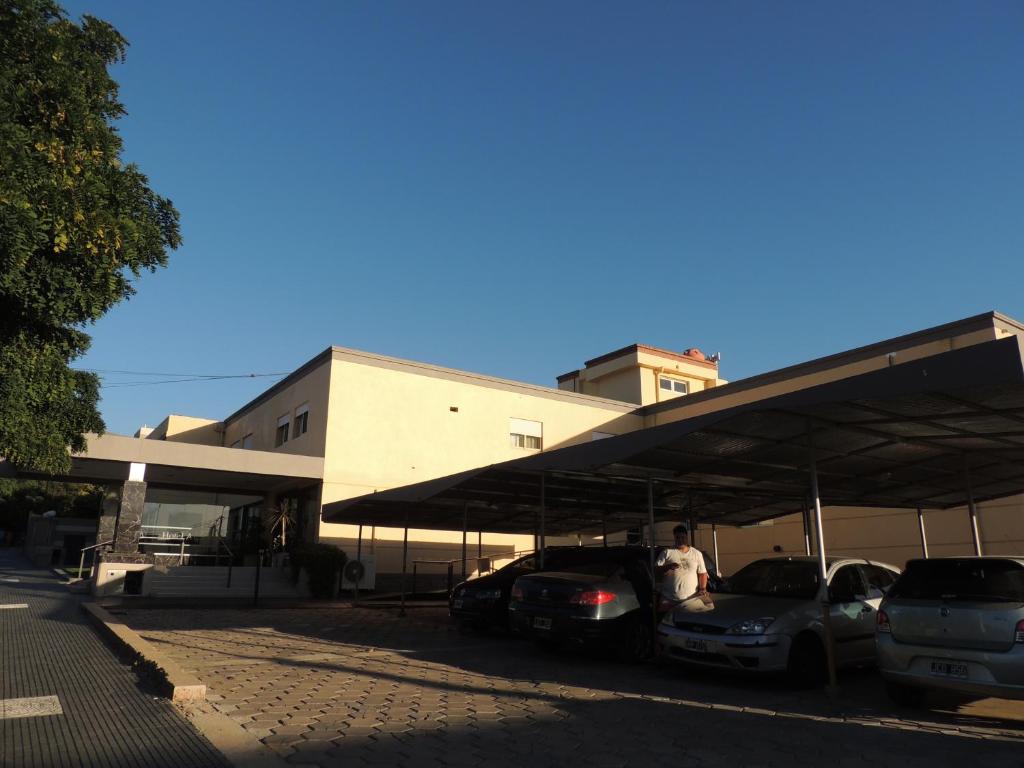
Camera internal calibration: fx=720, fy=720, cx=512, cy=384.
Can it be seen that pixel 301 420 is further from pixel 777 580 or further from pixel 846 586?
pixel 846 586

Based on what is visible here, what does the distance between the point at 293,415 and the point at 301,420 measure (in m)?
0.81

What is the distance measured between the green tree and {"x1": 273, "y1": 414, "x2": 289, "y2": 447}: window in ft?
49.8

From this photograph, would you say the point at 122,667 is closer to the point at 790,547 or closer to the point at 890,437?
the point at 890,437

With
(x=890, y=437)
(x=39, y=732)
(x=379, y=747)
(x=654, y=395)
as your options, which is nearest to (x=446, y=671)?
(x=379, y=747)

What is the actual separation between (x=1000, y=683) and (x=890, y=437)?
3679mm

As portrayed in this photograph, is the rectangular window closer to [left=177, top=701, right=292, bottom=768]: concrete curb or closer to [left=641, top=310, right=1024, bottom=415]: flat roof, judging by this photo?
[left=641, top=310, right=1024, bottom=415]: flat roof

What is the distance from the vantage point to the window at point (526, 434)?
86.0 ft

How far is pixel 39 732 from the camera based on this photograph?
550 cm

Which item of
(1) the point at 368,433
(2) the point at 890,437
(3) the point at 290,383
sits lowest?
(2) the point at 890,437

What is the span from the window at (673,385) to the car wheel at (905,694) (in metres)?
27.4

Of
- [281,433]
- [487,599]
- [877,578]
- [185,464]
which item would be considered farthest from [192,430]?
[877,578]

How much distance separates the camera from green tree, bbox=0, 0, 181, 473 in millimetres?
7609

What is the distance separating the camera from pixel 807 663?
316 inches

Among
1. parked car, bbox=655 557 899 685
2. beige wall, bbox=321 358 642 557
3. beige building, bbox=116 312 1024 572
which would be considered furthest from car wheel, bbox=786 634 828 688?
beige wall, bbox=321 358 642 557
